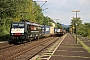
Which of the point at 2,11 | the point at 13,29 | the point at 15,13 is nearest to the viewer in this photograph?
the point at 13,29

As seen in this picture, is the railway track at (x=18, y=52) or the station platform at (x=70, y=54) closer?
the station platform at (x=70, y=54)

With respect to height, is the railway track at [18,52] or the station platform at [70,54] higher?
the station platform at [70,54]

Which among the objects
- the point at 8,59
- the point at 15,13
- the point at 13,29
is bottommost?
the point at 8,59

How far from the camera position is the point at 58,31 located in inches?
2849

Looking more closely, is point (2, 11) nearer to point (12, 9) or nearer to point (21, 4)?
point (12, 9)

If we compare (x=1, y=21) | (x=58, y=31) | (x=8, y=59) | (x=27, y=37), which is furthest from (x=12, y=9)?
(x=58, y=31)

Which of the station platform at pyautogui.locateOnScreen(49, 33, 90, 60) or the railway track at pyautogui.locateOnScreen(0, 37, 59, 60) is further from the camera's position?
the railway track at pyautogui.locateOnScreen(0, 37, 59, 60)

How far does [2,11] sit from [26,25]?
22.3ft

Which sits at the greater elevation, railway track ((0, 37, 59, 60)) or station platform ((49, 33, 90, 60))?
station platform ((49, 33, 90, 60))

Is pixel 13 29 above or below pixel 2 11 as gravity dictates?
below

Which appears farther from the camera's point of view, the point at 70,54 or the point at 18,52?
the point at 18,52

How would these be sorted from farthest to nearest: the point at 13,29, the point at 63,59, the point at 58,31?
the point at 58,31
the point at 13,29
the point at 63,59

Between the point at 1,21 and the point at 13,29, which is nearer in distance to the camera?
the point at 13,29

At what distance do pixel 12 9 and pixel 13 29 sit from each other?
6828 millimetres
